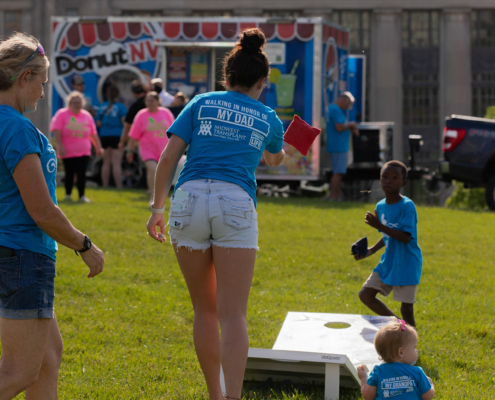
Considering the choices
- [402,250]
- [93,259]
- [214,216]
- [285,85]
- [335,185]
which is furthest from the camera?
[285,85]

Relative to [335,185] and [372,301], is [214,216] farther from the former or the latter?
[335,185]

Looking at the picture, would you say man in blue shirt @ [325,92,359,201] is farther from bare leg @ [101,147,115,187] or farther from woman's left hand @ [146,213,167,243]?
woman's left hand @ [146,213,167,243]

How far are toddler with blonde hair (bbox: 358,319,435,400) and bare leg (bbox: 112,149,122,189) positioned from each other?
11.7m

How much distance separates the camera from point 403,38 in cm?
3869

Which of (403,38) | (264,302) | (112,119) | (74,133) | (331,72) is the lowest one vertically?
(264,302)

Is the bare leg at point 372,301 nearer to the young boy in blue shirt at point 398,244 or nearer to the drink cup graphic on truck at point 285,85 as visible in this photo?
the young boy in blue shirt at point 398,244

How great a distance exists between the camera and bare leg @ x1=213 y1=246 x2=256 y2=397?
3086 mm

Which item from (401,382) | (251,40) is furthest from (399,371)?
(251,40)

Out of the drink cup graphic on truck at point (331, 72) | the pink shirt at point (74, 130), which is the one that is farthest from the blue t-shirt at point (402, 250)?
the drink cup graphic on truck at point (331, 72)

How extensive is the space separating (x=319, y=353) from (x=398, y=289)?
1.28m

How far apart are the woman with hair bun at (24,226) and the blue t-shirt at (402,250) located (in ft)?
8.40

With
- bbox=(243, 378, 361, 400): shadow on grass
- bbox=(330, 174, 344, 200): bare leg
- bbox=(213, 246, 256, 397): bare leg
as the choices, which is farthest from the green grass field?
bbox=(330, 174, 344, 200): bare leg

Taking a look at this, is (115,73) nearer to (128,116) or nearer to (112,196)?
(128,116)

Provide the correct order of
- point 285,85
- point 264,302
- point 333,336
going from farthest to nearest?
point 285,85
point 264,302
point 333,336
